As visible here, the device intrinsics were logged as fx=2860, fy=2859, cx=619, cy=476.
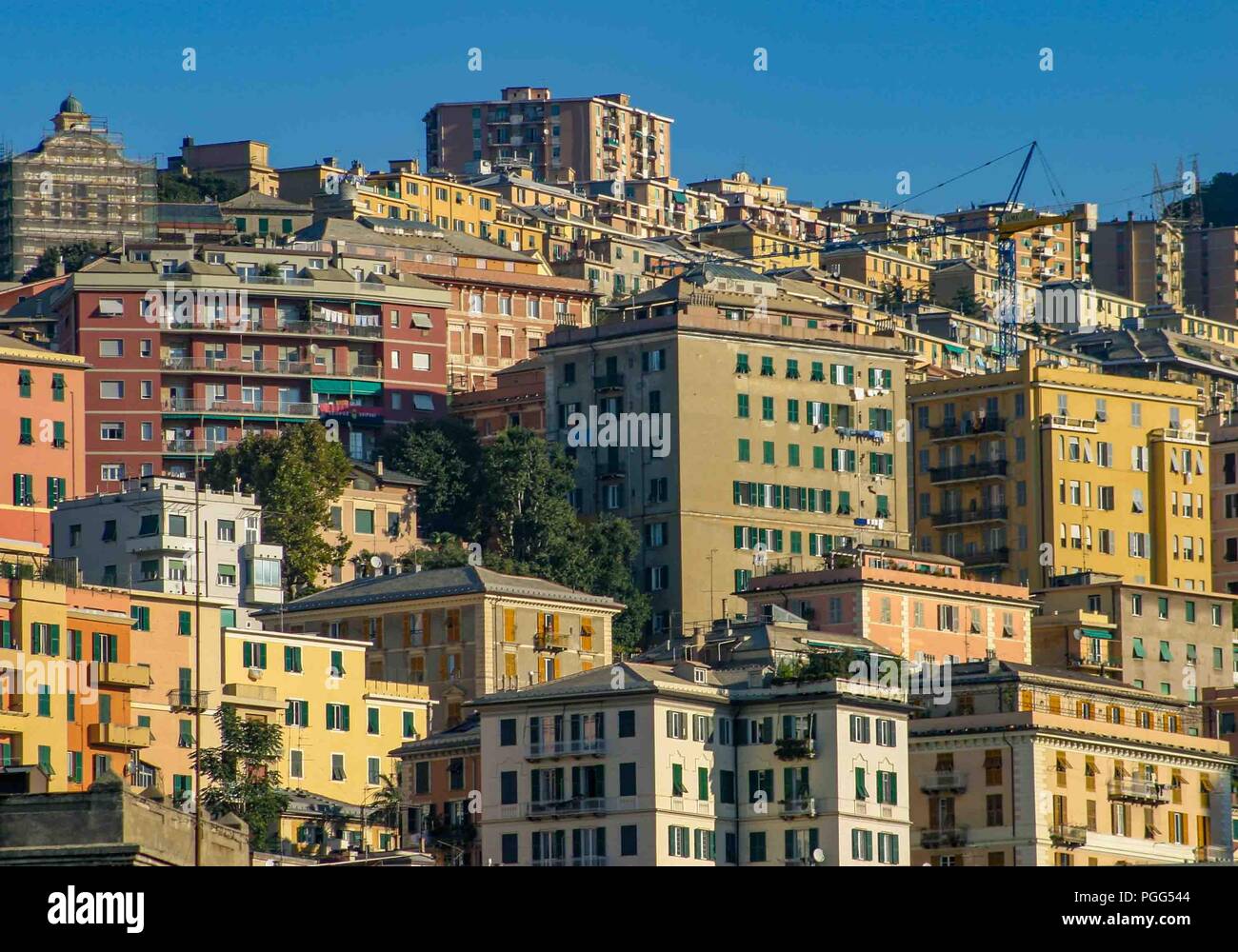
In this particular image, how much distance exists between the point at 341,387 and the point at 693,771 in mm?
69559

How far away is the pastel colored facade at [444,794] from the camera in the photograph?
10312 centimetres

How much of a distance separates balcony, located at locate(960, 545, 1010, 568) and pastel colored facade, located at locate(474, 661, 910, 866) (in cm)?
5098

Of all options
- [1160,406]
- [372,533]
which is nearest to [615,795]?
[372,533]

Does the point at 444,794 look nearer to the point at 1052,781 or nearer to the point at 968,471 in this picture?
the point at 1052,781

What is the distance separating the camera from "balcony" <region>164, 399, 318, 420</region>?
16212 cm

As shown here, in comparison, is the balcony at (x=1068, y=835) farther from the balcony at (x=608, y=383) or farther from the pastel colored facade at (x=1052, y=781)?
the balcony at (x=608, y=383)

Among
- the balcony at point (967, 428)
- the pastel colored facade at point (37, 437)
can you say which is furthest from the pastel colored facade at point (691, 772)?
the balcony at point (967, 428)

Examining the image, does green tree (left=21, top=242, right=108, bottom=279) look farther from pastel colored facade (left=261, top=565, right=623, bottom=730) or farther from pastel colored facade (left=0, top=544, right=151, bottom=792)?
pastel colored facade (left=0, top=544, right=151, bottom=792)

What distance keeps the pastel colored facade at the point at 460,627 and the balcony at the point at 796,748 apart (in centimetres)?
2006

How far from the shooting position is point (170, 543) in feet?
415

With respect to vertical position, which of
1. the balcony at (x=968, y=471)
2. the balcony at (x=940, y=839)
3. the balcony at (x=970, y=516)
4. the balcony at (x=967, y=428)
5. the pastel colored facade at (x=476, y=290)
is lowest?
the balcony at (x=940, y=839)

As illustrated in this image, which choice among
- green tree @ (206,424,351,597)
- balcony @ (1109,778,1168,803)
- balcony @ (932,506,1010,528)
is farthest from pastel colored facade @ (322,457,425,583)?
balcony @ (1109,778,1168,803)

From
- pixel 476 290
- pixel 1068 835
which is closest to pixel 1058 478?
pixel 476 290
